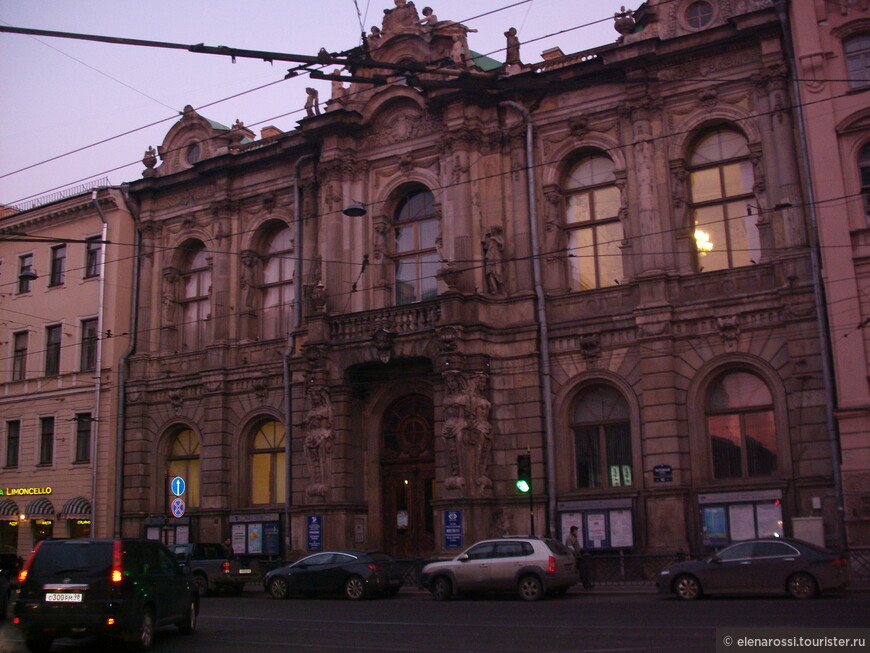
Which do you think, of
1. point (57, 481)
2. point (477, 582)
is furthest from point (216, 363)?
point (477, 582)

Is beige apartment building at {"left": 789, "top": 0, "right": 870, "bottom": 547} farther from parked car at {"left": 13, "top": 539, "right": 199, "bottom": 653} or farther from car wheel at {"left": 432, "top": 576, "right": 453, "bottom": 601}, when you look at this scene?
parked car at {"left": 13, "top": 539, "right": 199, "bottom": 653}

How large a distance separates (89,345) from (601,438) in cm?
2246

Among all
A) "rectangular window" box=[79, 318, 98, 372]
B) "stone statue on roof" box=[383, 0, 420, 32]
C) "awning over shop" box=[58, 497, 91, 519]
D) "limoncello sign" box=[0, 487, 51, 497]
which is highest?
"stone statue on roof" box=[383, 0, 420, 32]

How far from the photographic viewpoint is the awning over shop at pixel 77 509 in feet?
125

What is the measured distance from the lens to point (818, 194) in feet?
84.6

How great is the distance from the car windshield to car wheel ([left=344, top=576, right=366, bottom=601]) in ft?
37.6

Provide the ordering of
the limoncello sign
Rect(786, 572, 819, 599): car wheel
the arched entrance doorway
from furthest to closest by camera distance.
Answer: the limoncello sign
the arched entrance doorway
Rect(786, 572, 819, 599): car wheel

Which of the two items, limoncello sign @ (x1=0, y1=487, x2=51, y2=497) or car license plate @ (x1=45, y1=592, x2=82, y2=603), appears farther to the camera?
limoncello sign @ (x1=0, y1=487, x2=51, y2=497)

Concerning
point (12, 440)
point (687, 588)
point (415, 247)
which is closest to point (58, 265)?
point (12, 440)

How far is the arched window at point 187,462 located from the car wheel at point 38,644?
74.4 ft

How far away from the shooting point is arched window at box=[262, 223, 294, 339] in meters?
36.4

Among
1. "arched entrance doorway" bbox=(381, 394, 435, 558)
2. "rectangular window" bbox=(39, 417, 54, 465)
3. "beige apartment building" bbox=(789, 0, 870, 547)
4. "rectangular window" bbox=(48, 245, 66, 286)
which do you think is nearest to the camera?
"beige apartment building" bbox=(789, 0, 870, 547)

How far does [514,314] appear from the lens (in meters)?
30.7

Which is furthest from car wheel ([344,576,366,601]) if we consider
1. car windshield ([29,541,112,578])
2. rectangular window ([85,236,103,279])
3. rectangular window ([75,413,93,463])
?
rectangular window ([85,236,103,279])
